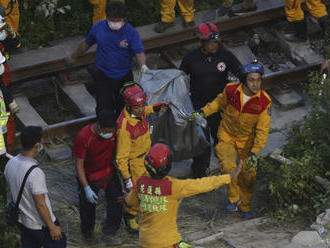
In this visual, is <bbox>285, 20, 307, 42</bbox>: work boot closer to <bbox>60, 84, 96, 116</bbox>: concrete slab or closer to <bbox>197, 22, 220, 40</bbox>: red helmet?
<bbox>60, 84, 96, 116</bbox>: concrete slab

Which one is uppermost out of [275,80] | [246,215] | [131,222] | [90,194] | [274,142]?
[90,194]

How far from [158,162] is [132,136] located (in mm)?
1518

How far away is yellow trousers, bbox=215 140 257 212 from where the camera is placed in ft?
28.2

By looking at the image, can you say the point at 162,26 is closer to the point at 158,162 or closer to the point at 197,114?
the point at 197,114

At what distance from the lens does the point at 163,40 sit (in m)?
11.9

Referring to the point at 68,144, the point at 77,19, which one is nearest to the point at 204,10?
the point at 77,19

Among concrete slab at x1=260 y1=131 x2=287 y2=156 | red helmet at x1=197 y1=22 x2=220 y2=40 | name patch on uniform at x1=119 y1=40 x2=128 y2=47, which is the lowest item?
concrete slab at x1=260 y1=131 x2=287 y2=156

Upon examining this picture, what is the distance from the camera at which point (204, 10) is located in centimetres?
1280

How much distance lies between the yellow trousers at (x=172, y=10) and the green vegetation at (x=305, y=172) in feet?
11.4

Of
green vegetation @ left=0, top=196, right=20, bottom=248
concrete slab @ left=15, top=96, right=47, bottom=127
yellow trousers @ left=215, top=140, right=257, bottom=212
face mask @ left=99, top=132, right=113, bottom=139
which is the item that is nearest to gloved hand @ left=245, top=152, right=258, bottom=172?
yellow trousers @ left=215, top=140, right=257, bottom=212

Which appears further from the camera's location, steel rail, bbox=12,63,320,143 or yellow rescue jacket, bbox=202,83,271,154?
steel rail, bbox=12,63,320,143

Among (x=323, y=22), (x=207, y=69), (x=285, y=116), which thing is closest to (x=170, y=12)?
(x=323, y=22)

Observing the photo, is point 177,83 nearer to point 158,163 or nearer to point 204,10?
point 158,163

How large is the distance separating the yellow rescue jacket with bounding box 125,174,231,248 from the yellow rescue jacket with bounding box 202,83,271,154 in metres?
1.68
